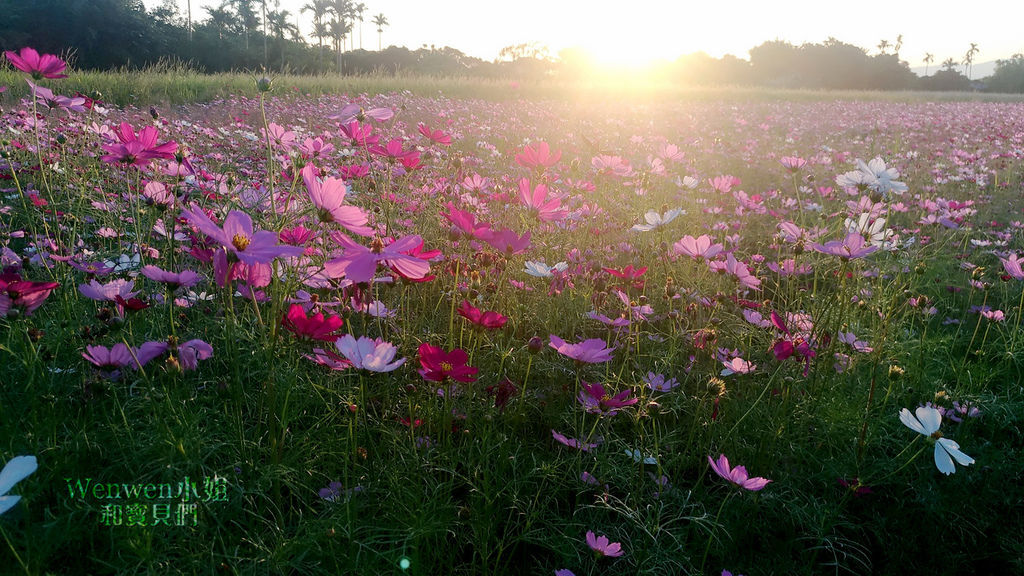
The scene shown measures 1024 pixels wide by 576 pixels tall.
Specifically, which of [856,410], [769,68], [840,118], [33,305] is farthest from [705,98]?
[769,68]

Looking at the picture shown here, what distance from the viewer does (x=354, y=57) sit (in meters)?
35.2

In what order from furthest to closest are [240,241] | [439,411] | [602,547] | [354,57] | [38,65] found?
[354,57]
[38,65]
[439,411]
[602,547]
[240,241]

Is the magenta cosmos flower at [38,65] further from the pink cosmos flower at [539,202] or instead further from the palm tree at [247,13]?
the palm tree at [247,13]

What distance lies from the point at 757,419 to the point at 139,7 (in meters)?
36.7

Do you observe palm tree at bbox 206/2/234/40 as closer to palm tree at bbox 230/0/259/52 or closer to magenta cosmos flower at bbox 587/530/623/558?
palm tree at bbox 230/0/259/52

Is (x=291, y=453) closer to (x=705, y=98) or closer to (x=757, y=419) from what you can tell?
(x=757, y=419)

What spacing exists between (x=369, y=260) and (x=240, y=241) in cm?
18

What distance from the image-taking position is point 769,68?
1446 inches

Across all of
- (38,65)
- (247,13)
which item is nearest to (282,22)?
(247,13)

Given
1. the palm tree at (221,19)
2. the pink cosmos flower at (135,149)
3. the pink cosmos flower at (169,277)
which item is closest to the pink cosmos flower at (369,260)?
the pink cosmos flower at (169,277)

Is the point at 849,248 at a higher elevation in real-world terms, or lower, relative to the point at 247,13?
lower

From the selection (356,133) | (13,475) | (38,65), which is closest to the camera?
(13,475)

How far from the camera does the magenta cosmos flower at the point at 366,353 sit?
0.88 metres

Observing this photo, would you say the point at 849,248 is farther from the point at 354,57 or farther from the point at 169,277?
the point at 354,57
